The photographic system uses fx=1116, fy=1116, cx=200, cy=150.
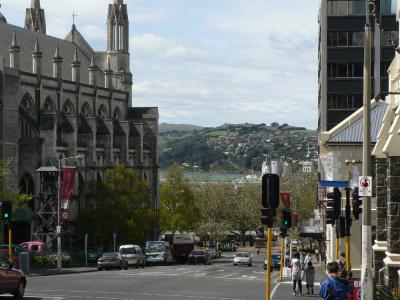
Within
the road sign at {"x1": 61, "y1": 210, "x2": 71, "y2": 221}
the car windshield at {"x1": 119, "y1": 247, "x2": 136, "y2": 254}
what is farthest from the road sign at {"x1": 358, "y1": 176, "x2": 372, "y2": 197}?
the road sign at {"x1": 61, "y1": 210, "x2": 71, "y2": 221}

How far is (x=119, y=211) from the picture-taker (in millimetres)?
90000

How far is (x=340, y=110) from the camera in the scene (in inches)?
3531

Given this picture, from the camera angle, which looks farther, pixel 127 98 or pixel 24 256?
pixel 127 98

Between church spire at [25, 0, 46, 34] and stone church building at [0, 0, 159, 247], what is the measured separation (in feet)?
0.38

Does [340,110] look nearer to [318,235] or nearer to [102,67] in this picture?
[318,235]

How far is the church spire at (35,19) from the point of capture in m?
118

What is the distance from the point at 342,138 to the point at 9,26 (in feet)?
176

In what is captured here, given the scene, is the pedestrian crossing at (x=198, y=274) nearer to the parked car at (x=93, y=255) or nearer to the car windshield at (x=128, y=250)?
the car windshield at (x=128, y=250)

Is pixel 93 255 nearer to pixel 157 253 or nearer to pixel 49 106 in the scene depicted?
pixel 157 253

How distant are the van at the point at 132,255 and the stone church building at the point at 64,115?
50.2 feet

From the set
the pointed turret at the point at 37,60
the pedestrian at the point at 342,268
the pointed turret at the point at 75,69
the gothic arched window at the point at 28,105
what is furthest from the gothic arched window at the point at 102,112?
the pedestrian at the point at 342,268

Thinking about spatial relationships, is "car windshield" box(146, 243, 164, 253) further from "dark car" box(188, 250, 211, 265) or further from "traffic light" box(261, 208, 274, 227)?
"traffic light" box(261, 208, 274, 227)

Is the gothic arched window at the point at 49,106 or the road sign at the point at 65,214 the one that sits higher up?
the gothic arched window at the point at 49,106

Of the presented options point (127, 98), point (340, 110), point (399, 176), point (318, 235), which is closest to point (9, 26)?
point (127, 98)
